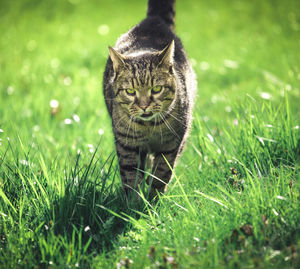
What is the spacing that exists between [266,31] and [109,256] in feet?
20.8

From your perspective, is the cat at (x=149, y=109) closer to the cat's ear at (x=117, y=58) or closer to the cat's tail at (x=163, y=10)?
the cat's ear at (x=117, y=58)

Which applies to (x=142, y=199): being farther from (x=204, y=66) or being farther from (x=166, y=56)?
(x=204, y=66)

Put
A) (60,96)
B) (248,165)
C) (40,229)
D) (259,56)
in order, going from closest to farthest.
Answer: (40,229) < (248,165) < (60,96) < (259,56)

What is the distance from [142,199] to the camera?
2500mm

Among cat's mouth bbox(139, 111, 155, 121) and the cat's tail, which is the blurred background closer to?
cat's mouth bbox(139, 111, 155, 121)

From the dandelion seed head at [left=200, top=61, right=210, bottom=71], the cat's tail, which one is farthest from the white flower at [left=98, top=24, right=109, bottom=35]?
the cat's tail

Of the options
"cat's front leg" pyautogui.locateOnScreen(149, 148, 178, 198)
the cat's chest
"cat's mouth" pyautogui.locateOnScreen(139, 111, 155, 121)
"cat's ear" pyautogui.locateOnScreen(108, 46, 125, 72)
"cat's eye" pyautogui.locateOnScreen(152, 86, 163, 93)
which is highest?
"cat's ear" pyautogui.locateOnScreen(108, 46, 125, 72)

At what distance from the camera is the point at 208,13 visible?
830cm

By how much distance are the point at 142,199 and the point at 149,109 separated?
0.66m

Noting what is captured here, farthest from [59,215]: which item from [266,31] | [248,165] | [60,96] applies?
[266,31]

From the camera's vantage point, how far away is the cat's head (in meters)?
2.62

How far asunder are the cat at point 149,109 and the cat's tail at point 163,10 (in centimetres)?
83

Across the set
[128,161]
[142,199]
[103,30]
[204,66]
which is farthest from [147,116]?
[103,30]

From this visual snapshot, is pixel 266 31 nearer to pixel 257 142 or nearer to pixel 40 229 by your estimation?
pixel 257 142
